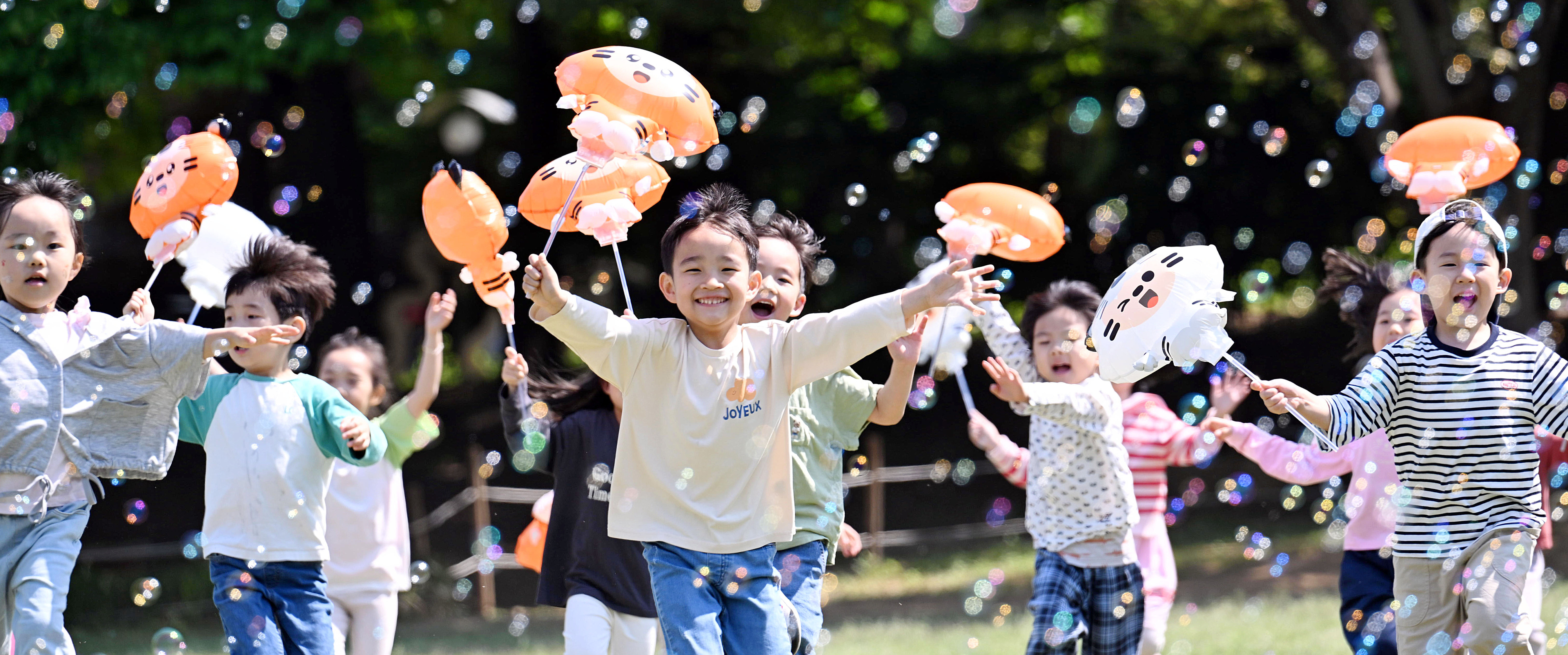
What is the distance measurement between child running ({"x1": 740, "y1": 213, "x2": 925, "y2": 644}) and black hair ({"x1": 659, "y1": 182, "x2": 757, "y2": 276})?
1.18ft

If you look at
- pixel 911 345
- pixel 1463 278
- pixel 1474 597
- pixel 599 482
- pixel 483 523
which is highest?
pixel 1463 278

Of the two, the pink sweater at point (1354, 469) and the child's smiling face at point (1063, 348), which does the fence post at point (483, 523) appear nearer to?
the child's smiling face at point (1063, 348)

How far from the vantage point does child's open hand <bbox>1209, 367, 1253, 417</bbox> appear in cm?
512

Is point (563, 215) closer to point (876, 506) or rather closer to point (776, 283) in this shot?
point (776, 283)

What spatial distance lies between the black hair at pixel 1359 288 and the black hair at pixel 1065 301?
0.83m

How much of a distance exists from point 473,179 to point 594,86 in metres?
0.84

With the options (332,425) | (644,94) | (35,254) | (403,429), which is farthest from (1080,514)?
(35,254)

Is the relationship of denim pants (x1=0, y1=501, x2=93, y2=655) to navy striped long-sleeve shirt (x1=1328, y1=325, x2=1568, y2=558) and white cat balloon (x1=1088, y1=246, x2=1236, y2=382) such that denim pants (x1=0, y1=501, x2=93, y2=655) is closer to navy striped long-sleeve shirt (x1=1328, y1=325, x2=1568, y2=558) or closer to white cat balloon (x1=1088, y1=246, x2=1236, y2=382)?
white cat balloon (x1=1088, y1=246, x2=1236, y2=382)

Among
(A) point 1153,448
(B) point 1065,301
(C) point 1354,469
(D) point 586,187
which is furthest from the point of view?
(A) point 1153,448

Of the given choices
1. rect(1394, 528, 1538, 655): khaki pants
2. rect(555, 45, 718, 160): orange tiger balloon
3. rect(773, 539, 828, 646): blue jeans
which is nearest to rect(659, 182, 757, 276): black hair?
rect(555, 45, 718, 160): orange tiger balloon

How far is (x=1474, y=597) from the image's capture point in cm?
408

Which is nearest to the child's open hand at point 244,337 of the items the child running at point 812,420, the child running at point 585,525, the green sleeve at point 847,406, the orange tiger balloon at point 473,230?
the orange tiger balloon at point 473,230

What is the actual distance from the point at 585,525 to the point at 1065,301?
5.99ft

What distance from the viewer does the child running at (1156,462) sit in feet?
17.1
